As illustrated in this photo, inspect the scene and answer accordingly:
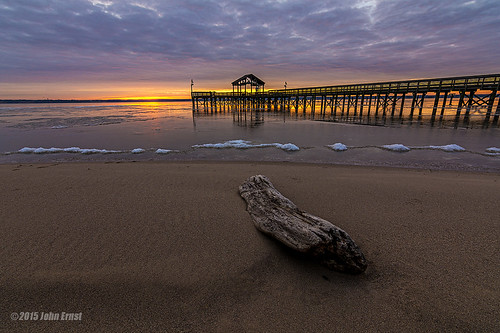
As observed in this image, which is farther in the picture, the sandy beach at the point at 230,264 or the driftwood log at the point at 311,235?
the driftwood log at the point at 311,235

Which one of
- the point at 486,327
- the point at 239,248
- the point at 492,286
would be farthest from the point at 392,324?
the point at 239,248

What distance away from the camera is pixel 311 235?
8.39ft

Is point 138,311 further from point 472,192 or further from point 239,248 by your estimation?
point 472,192

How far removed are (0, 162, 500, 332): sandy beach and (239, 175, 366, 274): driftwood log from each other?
15cm

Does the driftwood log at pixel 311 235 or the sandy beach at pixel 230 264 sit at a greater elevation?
the driftwood log at pixel 311 235

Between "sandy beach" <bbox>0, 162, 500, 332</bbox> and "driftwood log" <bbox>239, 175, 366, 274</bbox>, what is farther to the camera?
"driftwood log" <bbox>239, 175, 366, 274</bbox>

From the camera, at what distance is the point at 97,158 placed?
27.5ft

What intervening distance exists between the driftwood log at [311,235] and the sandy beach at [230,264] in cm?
15

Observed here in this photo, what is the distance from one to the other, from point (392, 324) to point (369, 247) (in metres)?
1.10

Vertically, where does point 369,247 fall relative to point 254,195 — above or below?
below

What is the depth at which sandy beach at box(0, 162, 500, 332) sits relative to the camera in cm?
200

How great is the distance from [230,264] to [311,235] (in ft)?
3.38

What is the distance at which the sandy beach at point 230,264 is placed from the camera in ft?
6.56

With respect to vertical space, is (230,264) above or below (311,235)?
below
